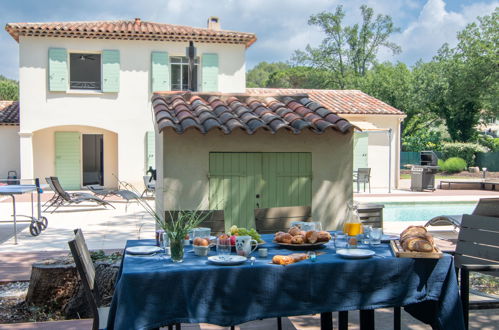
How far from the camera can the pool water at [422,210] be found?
13.2 m

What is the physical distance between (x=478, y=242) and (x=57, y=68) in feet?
52.3

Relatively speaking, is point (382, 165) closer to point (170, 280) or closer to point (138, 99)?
point (138, 99)

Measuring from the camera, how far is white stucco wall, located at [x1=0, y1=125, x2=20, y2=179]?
18.9 metres

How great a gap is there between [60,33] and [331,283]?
1635 cm

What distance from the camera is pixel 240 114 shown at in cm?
680

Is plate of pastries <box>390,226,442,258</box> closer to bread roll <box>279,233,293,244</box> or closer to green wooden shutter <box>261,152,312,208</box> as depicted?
bread roll <box>279,233,293,244</box>

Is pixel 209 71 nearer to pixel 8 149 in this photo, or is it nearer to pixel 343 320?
pixel 8 149

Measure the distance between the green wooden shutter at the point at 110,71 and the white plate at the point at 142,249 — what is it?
48.7ft

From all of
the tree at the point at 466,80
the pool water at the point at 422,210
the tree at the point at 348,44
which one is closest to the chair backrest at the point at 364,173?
the pool water at the point at 422,210

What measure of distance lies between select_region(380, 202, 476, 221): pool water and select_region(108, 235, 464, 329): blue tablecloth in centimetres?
954

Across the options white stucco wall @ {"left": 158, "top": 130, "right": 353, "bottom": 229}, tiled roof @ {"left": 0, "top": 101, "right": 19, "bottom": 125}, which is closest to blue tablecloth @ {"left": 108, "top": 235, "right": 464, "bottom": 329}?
white stucco wall @ {"left": 158, "top": 130, "right": 353, "bottom": 229}

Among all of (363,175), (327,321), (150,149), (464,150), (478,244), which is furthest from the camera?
(464,150)

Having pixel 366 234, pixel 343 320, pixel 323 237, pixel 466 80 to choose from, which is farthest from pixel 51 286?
pixel 466 80

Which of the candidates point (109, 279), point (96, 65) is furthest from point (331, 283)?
point (96, 65)
